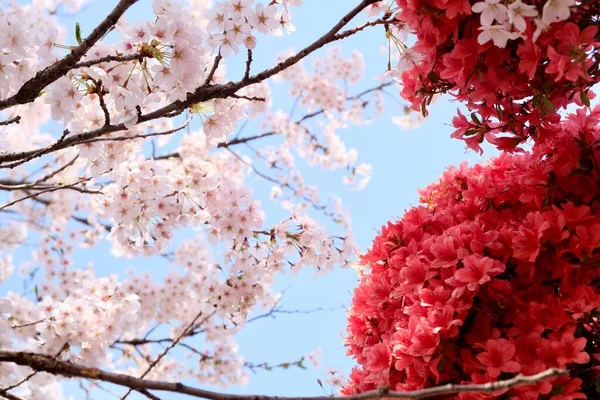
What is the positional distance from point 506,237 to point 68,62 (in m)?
1.64

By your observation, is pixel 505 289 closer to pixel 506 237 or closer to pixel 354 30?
pixel 506 237

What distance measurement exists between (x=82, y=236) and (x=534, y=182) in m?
7.90

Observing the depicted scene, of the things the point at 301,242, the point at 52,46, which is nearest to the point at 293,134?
the point at 301,242

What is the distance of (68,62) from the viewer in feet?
5.84

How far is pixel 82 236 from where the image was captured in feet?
27.5

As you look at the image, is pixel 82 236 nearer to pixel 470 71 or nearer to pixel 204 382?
pixel 204 382

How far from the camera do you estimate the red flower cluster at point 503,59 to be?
1432 mm

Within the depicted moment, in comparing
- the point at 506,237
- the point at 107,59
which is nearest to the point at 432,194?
the point at 506,237

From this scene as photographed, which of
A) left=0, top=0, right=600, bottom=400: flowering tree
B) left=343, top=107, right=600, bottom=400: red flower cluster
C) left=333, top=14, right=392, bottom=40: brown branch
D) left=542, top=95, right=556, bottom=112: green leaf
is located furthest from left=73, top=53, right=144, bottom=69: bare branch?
left=542, top=95, right=556, bottom=112: green leaf

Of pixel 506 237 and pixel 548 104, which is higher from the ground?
pixel 548 104

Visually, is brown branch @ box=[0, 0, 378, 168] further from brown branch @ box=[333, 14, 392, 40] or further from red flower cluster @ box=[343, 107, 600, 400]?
red flower cluster @ box=[343, 107, 600, 400]

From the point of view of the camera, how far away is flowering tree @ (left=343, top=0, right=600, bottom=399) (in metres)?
1.48

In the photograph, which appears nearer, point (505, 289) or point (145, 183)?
point (505, 289)

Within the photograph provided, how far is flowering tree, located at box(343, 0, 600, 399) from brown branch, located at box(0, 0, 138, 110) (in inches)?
38.6
